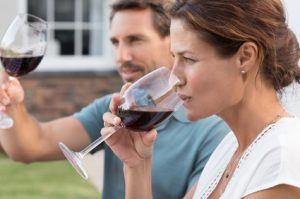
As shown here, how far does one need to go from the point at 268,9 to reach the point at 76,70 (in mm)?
7282

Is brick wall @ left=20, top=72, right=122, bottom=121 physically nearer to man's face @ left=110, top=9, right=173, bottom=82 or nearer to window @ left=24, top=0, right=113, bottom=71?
window @ left=24, top=0, right=113, bottom=71

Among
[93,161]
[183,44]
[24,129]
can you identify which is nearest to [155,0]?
[24,129]

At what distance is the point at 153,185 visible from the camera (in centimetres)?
255

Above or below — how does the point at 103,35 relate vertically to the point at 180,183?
below

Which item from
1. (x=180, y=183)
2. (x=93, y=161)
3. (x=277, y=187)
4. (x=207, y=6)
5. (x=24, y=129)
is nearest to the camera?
(x=277, y=187)

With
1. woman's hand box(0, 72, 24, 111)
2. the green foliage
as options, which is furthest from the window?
woman's hand box(0, 72, 24, 111)

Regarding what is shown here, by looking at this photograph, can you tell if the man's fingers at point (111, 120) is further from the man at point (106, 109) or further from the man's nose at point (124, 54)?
the man's nose at point (124, 54)

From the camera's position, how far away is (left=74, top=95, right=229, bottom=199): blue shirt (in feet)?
8.31

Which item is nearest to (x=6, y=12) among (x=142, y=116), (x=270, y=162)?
→ (x=142, y=116)

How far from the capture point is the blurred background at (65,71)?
7.79m

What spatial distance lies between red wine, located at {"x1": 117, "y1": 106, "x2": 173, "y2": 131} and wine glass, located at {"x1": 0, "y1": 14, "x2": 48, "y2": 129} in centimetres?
64

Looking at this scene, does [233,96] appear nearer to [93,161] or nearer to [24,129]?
[24,129]

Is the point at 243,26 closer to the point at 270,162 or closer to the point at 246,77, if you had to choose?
the point at 246,77

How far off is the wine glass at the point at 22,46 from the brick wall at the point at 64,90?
622 cm
